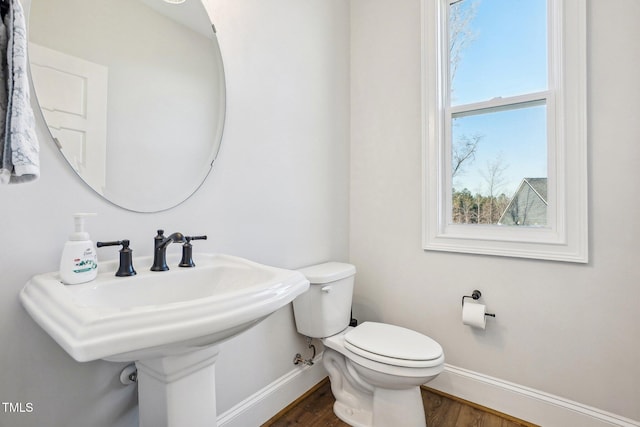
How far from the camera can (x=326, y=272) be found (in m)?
1.59

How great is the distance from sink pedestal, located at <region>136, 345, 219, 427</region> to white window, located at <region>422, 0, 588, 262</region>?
4.48 feet

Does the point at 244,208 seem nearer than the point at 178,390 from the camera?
No

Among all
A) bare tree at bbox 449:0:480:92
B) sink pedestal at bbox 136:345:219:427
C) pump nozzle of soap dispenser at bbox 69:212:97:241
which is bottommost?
sink pedestal at bbox 136:345:219:427

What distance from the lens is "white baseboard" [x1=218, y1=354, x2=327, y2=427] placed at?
4.29ft

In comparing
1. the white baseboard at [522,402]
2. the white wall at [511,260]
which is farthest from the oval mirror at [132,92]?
the white baseboard at [522,402]

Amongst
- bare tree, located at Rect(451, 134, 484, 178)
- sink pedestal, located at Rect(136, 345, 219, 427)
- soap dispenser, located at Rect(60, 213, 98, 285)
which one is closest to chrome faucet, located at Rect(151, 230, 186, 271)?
soap dispenser, located at Rect(60, 213, 98, 285)

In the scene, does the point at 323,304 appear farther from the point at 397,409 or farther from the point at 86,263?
the point at 86,263

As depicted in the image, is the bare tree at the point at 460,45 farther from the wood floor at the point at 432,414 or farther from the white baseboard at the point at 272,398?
the white baseboard at the point at 272,398

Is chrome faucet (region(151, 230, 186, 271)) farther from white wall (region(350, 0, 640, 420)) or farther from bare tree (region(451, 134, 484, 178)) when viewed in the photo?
bare tree (region(451, 134, 484, 178))

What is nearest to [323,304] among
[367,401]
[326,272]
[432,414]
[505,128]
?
[326,272]

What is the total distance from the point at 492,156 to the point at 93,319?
185cm

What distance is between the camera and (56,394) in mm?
834

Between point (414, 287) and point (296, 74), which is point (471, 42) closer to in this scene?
point (296, 74)

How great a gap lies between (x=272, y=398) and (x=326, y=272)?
2.16ft
